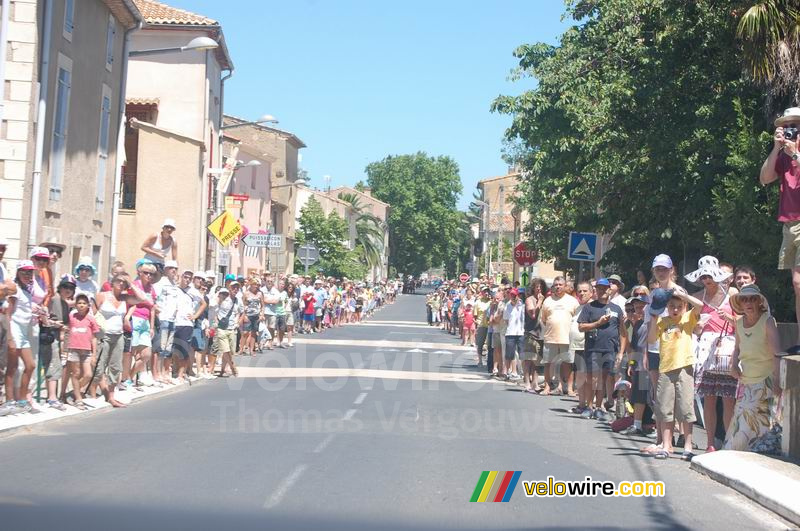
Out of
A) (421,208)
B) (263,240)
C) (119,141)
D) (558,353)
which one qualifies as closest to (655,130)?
(558,353)

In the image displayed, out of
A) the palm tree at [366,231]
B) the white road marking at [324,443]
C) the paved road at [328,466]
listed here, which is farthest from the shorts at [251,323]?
the palm tree at [366,231]

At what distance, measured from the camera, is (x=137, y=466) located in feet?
30.0

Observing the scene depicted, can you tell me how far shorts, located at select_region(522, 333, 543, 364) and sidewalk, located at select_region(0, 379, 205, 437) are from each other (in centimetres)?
648

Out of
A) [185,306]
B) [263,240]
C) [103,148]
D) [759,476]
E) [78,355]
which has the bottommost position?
[759,476]

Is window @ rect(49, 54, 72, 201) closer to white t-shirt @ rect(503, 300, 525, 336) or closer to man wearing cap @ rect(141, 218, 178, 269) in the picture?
man wearing cap @ rect(141, 218, 178, 269)

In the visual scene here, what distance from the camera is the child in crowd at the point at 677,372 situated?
1108cm

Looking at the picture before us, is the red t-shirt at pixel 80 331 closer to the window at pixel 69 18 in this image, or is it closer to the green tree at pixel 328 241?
the window at pixel 69 18

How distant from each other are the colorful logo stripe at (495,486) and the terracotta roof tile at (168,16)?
1228 inches

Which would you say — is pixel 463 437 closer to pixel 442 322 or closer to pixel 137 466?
pixel 137 466

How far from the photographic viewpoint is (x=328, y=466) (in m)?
9.34

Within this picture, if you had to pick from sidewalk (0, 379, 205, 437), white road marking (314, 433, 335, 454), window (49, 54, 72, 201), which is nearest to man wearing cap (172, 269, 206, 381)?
sidewalk (0, 379, 205, 437)

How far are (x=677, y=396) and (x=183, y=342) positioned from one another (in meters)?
9.99

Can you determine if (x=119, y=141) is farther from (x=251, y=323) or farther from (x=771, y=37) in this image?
(x=771, y=37)

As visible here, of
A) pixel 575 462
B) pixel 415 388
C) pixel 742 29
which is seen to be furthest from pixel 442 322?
pixel 575 462
